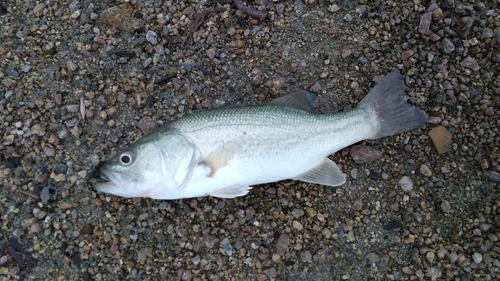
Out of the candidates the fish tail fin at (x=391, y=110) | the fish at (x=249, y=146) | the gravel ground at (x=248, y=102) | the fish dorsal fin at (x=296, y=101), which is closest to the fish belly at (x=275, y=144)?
the fish at (x=249, y=146)

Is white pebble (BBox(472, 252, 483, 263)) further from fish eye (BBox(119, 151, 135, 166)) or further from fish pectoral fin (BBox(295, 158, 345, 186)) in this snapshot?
fish eye (BBox(119, 151, 135, 166))

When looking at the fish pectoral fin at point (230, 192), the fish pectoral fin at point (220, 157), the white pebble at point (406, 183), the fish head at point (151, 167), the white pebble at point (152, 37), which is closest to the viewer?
the fish head at point (151, 167)

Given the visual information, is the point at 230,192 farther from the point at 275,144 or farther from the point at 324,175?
the point at 324,175

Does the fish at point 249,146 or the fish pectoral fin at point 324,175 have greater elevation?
the fish at point 249,146

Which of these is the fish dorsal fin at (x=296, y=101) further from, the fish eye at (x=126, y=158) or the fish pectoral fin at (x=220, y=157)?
the fish eye at (x=126, y=158)

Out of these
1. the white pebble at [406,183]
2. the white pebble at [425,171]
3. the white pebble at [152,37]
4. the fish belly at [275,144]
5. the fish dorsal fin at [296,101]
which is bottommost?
the white pebble at [406,183]

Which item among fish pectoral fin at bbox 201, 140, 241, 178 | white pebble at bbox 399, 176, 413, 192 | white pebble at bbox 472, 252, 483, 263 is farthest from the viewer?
white pebble at bbox 399, 176, 413, 192

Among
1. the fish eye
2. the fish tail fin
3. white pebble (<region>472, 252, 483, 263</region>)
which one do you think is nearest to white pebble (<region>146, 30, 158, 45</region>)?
the fish eye

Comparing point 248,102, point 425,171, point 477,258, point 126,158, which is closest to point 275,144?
point 248,102
